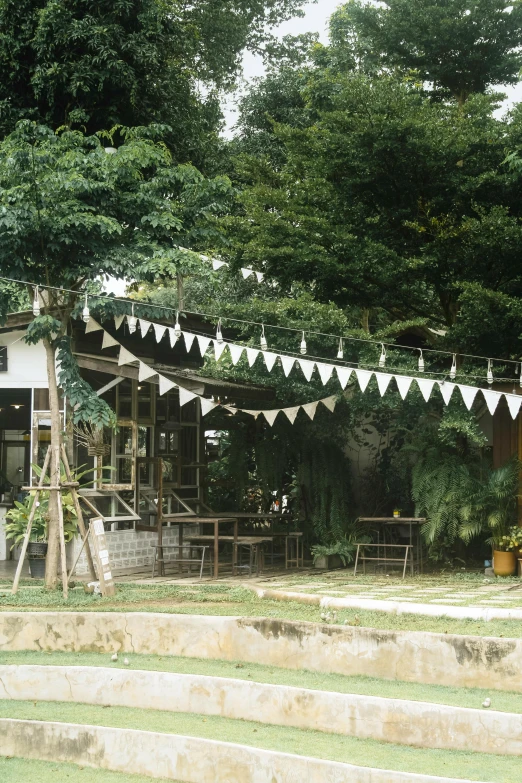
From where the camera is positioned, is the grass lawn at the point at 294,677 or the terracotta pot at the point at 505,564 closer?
the grass lawn at the point at 294,677

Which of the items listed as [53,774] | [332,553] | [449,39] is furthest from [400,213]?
[53,774]

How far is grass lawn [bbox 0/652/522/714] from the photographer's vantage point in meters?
6.05

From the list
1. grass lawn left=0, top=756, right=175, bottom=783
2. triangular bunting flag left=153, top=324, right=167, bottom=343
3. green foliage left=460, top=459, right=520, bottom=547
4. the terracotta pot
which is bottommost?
grass lawn left=0, top=756, right=175, bottom=783

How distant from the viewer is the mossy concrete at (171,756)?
4465 millimetres

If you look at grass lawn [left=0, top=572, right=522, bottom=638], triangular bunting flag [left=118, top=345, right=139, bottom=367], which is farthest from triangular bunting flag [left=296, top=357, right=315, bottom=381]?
grass lawn [left=0, top=572, right=522, bottom=638]

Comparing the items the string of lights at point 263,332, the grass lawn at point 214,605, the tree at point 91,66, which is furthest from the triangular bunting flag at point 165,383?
the tree at point 91,66

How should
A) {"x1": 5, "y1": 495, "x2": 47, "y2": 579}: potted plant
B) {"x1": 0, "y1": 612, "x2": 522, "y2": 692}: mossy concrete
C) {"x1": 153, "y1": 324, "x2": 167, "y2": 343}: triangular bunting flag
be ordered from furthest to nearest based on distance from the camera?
1. {"x1": 5, "y1": 495, "x2": 47, "y2": 579}: potted plant
2. {"x1": 153, "y1": 324, "x2": 167, "y2": 343}: triangular bunting flag
3. {"x1": 0, "y1": 612, "x2": 522, "y2": 692}: mossy concrete

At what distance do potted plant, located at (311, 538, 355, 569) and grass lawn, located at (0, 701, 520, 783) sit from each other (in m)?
6.29

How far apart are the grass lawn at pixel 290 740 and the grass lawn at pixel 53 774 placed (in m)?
0.48

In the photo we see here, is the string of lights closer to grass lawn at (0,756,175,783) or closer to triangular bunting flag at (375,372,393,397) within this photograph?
triangular bunting flag at (375,372,393,397)

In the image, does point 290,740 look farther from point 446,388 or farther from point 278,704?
point 446,388

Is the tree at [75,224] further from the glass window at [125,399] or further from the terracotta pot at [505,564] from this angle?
the terracotta pot at [505,564]

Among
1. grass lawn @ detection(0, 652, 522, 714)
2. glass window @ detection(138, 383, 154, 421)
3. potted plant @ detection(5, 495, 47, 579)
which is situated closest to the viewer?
grass lawn @ detection(0, 652, 522, 714)

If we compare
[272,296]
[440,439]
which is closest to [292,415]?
[440,439]
